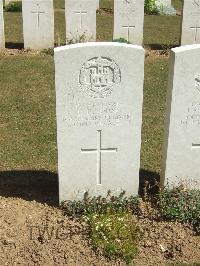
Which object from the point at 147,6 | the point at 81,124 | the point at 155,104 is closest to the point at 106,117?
the point at 81,124

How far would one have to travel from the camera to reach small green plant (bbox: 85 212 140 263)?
4609 millimetres

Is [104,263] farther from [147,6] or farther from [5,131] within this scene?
[147,6]

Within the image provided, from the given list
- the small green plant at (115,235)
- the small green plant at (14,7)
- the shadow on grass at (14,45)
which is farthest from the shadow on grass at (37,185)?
the small green plant at (14,7)

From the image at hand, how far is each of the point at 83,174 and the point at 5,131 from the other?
8.98 ft

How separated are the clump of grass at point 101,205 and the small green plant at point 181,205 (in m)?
0.33

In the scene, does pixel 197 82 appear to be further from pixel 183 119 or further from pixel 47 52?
pixel 47 52

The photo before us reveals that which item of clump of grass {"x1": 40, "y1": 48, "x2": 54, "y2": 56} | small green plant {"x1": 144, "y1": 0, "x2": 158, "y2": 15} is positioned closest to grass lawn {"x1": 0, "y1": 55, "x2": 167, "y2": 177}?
clump of grass {"x1": 40, "y1": 48, "x2": 54, "y2": 56}

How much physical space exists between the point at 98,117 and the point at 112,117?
0.15 metres

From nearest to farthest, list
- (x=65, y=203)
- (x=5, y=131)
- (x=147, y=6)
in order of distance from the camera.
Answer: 1. (x=65, y=203)
2. (x=5, y=131)
3. (x=147, y=6)

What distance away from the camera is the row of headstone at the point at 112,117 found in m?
4.62

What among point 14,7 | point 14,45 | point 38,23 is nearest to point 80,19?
point 38,23

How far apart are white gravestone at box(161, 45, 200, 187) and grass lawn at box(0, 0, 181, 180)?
112 cm

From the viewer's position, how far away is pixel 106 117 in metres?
4.90

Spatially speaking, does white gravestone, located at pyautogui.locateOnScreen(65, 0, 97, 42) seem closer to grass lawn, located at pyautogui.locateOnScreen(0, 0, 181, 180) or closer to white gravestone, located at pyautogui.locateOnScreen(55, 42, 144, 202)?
grass lawn, located at pyautogui.locateOnScreen(0, 0, 181, 180)
